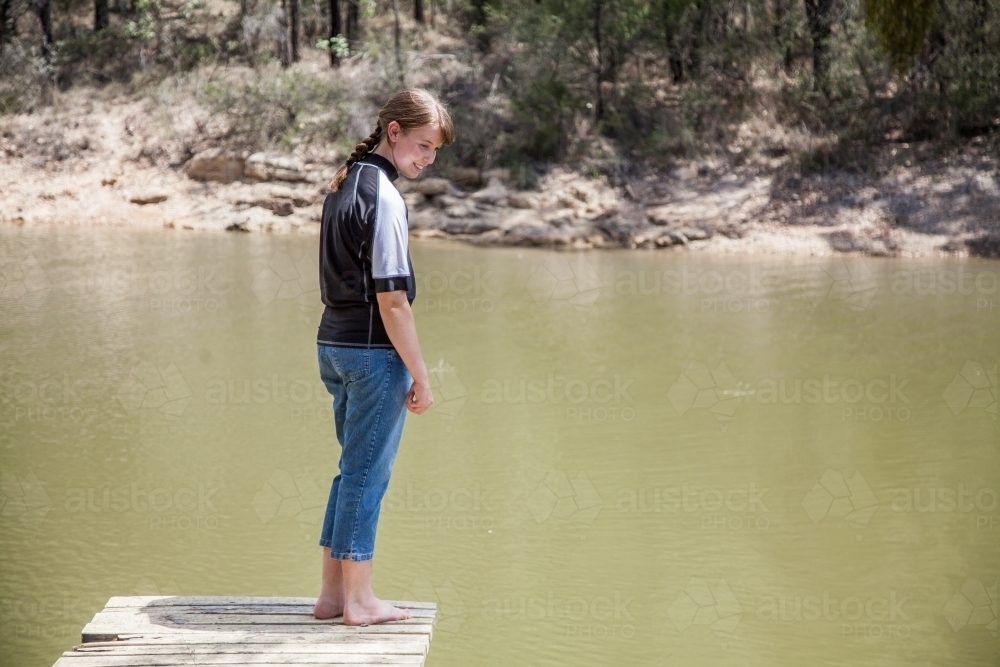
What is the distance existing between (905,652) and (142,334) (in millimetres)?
6577

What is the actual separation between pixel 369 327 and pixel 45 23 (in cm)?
2250

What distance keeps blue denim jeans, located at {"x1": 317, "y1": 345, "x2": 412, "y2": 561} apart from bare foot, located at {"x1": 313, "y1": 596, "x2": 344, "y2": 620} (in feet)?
0.50

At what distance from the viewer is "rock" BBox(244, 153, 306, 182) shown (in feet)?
57.5

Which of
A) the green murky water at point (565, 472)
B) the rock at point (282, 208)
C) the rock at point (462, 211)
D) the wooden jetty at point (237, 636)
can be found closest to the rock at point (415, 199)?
the rock at point (462, 211)

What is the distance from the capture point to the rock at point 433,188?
1662 cm

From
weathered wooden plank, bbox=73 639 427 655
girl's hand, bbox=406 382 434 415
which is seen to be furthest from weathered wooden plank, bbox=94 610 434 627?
girl's hand, bbox=406 382 434 415


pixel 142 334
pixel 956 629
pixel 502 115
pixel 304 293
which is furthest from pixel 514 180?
pixel 956 629

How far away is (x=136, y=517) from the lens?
4.97m

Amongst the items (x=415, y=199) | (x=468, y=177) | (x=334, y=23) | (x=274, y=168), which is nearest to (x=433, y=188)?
(x=415, y=199)

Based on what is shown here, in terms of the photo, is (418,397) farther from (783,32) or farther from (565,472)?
(783,32)

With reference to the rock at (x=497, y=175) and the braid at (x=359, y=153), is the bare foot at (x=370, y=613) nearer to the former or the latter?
the braid at (x=359, y=153)

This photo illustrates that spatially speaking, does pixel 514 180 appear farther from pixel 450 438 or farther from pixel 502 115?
pixel 450 438

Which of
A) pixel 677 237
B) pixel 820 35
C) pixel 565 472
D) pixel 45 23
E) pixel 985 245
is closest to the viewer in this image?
pixel 565 472

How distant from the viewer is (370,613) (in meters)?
2.93
